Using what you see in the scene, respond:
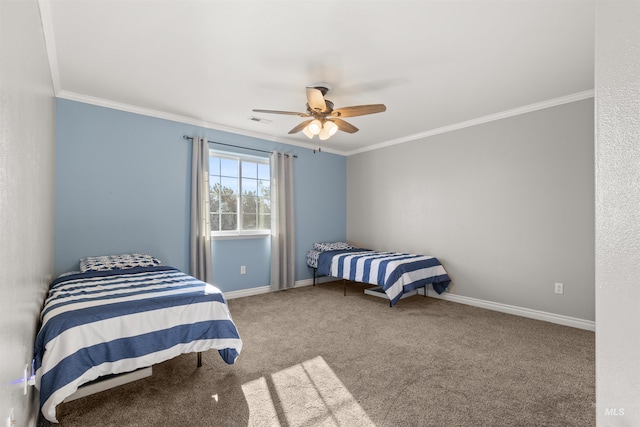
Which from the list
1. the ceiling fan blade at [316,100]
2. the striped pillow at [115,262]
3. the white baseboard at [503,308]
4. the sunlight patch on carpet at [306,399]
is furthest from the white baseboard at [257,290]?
the ceiling fan blade at [316,100]

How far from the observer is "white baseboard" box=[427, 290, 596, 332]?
10.9ft

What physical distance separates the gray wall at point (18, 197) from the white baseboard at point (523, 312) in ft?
13.4

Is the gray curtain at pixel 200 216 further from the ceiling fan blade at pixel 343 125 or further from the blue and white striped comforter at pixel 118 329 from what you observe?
the ceiling fan blade at pixel 343 125

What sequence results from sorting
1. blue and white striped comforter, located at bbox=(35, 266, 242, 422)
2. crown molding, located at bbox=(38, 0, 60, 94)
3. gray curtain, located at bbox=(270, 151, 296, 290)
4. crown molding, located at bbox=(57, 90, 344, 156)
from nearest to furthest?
blue and white striped comforter, located at bbox=(35, 266, 242, 422), crown molding, located at bbox=(38, 0, 60, 94), crown molding, located at bbox=(57, 90, 344, 156), gray curtain, located at bbox=(270, 151, 296, 290)

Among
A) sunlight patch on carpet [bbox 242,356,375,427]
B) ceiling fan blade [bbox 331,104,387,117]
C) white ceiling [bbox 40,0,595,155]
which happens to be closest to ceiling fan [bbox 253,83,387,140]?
ceiling fan blade [bbox 331,104,387,117]

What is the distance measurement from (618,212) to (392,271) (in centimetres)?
340

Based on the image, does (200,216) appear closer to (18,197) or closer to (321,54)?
(321,54)

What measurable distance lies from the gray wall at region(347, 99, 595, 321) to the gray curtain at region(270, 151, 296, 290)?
1647 millimetres

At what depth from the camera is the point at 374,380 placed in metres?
2.26

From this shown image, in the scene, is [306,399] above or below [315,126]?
below

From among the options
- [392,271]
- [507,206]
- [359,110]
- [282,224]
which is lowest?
[392,271]

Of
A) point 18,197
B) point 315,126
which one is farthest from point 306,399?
point 315,126

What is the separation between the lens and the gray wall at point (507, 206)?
3346 mm

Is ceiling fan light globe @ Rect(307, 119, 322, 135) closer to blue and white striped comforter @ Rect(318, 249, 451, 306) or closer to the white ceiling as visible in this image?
the white ceiling
